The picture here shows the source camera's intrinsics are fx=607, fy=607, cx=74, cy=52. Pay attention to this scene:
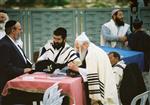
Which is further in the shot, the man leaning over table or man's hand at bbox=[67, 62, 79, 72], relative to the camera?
the man leaning over table

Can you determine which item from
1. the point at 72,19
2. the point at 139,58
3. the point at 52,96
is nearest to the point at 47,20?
the point at 72,19

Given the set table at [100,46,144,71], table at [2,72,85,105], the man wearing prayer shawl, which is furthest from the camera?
table at [100,46,144,71]

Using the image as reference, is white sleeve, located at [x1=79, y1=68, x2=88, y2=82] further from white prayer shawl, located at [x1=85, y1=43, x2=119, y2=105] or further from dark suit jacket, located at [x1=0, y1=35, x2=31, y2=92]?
dark suit jacket, located at [x1=0, y1=35, x2=31, y2=92]

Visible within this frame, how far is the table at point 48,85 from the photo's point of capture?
848cm

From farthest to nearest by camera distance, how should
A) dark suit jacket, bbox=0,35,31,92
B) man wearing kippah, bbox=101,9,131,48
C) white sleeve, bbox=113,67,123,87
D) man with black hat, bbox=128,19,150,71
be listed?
man wearing kippah, bbox=101,9,131,48 < man with black hat, bbox=128,19,150,71 < white sleeve, bbox=113,67,123,87 < dark suit jacket, bbox=0,35,31,92

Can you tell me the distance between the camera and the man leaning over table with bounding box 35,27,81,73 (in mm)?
9492

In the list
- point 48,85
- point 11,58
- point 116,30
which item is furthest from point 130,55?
point 48,85

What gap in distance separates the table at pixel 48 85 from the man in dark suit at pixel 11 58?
0.32 meters

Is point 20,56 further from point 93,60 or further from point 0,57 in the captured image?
point 93,60

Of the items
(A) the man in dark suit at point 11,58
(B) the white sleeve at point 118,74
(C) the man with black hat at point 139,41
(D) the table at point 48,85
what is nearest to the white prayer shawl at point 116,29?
(C) the man with black hat at point 139,41

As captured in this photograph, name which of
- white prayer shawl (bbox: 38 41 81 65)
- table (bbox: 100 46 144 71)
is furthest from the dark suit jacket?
table (bbox: 100 46 144 71)

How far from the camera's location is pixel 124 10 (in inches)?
609

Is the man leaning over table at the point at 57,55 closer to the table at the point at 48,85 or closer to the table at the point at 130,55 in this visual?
the table at the point at 48,85

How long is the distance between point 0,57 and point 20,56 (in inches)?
13.5
